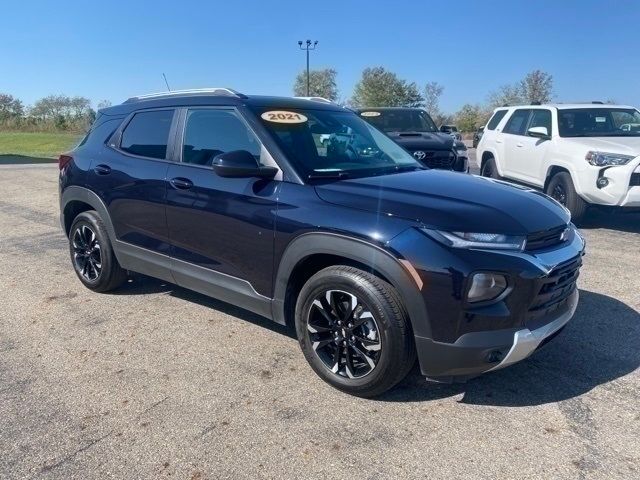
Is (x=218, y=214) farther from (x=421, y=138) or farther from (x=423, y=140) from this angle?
(x=421, y=138)

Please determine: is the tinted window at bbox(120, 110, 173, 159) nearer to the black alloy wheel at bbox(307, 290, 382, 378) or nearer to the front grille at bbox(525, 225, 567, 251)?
the black alloy wheel at bbox(307, 290, 382, 378)

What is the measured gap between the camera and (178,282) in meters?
4.33

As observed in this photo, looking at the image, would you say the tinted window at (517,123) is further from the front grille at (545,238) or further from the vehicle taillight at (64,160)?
the vehicle taillight at (64,160)

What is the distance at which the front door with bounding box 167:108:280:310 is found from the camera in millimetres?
3596

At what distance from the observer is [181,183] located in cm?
405

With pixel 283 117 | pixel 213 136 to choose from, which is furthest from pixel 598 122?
pixel 213 136

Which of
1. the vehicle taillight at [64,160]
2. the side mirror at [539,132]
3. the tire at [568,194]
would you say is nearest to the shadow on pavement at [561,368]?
the vehicle taillight at [64,160]

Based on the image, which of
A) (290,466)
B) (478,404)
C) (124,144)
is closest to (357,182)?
(478,404)

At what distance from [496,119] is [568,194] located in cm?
362

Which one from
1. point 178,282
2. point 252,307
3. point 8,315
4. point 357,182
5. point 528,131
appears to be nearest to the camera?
point 357,182

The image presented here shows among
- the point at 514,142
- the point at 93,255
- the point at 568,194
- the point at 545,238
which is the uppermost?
the point at 514,142

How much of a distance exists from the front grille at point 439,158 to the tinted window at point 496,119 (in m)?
1.30

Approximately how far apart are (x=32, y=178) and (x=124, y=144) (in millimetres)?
11870

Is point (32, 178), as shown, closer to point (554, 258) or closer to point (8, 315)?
point (8, 315)
